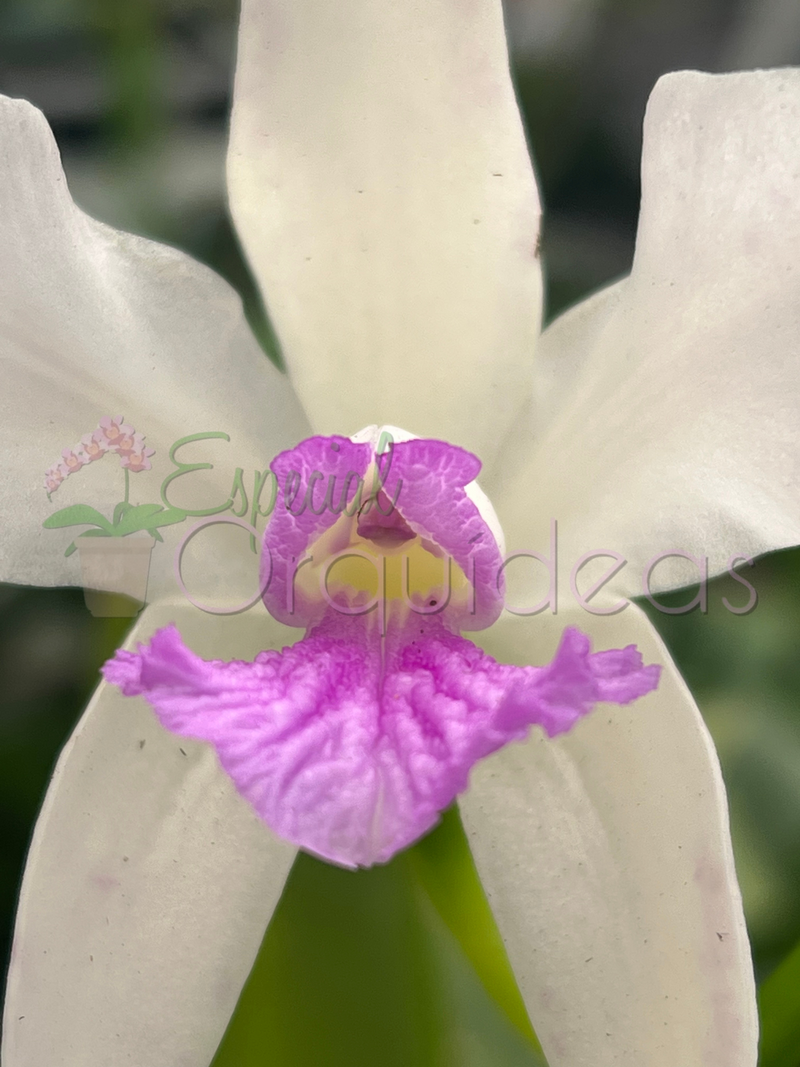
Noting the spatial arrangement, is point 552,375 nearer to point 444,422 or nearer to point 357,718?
point 444,422

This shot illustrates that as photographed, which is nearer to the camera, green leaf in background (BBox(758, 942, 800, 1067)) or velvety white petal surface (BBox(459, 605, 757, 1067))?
velvety white petal surface (BBox(459, 605, 757, 1067))

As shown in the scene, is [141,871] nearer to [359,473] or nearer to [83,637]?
[359,473]

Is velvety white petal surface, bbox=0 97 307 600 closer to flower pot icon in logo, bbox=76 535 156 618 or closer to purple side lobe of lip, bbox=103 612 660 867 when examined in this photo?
flower pot icon in logo, bbox=76 535 156 618

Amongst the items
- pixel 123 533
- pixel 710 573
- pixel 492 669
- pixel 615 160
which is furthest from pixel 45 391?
pixel 615 160

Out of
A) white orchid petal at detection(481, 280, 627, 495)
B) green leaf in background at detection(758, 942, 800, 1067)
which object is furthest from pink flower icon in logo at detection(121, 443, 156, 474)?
green leaf in background at detection(758, 942, 800, 1067)

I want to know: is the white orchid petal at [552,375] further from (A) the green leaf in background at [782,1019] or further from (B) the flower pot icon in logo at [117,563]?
(A) the green leaf in background at [782,1019]

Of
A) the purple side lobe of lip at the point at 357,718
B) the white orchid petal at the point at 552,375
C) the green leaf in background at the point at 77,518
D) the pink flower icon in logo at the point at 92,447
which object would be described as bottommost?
the purple side lobe of lip at the point at 357,718

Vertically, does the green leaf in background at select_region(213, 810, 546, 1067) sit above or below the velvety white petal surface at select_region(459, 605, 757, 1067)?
below

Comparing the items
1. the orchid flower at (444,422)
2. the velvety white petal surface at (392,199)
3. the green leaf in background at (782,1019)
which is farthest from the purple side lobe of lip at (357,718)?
the green leaf in background at (782,1019)
